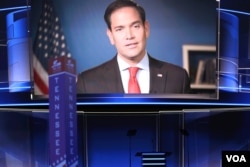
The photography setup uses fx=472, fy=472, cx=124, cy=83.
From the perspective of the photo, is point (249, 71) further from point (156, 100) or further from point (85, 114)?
point (85, 114)

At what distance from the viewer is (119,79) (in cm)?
755

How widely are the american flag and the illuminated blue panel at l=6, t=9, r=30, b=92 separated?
5.7 inches

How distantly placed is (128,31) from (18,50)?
1748 millimetres

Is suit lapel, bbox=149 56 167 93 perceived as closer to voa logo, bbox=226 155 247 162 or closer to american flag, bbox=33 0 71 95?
american flag, bbox=33 0 71 95

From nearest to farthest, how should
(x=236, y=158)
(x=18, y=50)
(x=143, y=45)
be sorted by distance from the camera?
(x=236, y=158) → (x=18, y=50) → (x=143, y=45)

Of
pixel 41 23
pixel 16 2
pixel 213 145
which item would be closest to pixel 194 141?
pixel 213 145

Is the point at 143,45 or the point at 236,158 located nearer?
the point at 236,158

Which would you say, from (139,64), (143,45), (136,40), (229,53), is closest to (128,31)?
(136,40)

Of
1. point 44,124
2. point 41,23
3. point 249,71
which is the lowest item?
point 44,124

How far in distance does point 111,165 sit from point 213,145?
1658 mm

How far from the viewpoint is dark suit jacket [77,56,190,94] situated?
Answer: 745 centimetres

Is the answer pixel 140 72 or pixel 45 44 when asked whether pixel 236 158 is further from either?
pixel 45 44

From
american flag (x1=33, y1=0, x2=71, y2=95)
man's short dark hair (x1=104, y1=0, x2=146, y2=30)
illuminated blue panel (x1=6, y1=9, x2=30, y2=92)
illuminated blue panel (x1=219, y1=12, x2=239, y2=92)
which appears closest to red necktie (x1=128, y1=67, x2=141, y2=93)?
man's short dark hair (x1=104, y1=0, x2=146, y2=30)

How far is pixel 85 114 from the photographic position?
7484mm
